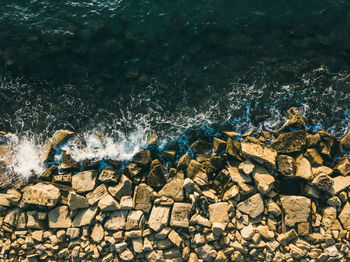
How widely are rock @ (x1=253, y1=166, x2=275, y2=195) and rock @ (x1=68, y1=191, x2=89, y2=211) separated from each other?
723 centimetres

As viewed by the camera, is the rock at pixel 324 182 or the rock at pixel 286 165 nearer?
the rock at pixel 324 182

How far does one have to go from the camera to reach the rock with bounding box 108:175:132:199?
10180 mm

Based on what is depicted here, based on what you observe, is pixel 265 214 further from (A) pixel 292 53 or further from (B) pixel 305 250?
(A) pixel 292 53

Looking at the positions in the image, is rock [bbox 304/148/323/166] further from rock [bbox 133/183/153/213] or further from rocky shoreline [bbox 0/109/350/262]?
rock [bbox 133/183/153/213]

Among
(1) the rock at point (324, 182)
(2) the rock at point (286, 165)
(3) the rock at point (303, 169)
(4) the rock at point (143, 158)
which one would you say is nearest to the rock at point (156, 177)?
(4) the rock at point (143, 158)

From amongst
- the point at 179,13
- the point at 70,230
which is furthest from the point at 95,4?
the point at 70,230

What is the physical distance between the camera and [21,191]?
428 inches

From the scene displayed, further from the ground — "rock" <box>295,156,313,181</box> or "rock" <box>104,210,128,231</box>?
"rock" <box>295,156,313,181</box>

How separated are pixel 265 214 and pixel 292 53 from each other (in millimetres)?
8013

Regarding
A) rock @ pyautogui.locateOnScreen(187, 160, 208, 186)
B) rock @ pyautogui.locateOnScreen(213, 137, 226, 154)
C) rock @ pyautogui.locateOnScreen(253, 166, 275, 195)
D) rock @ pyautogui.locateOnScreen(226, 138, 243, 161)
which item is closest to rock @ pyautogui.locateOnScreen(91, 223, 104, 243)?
rock @ pyautogui.locateOnScreen(187, 160, 208, 186)

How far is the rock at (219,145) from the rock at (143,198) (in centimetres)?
352

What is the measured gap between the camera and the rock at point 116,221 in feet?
31.7

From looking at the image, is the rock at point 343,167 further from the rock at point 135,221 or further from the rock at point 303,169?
the rock at point 135,221

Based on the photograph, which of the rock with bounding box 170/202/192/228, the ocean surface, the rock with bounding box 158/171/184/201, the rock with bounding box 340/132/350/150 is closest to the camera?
the rock with bounding box 170/202/192/228
